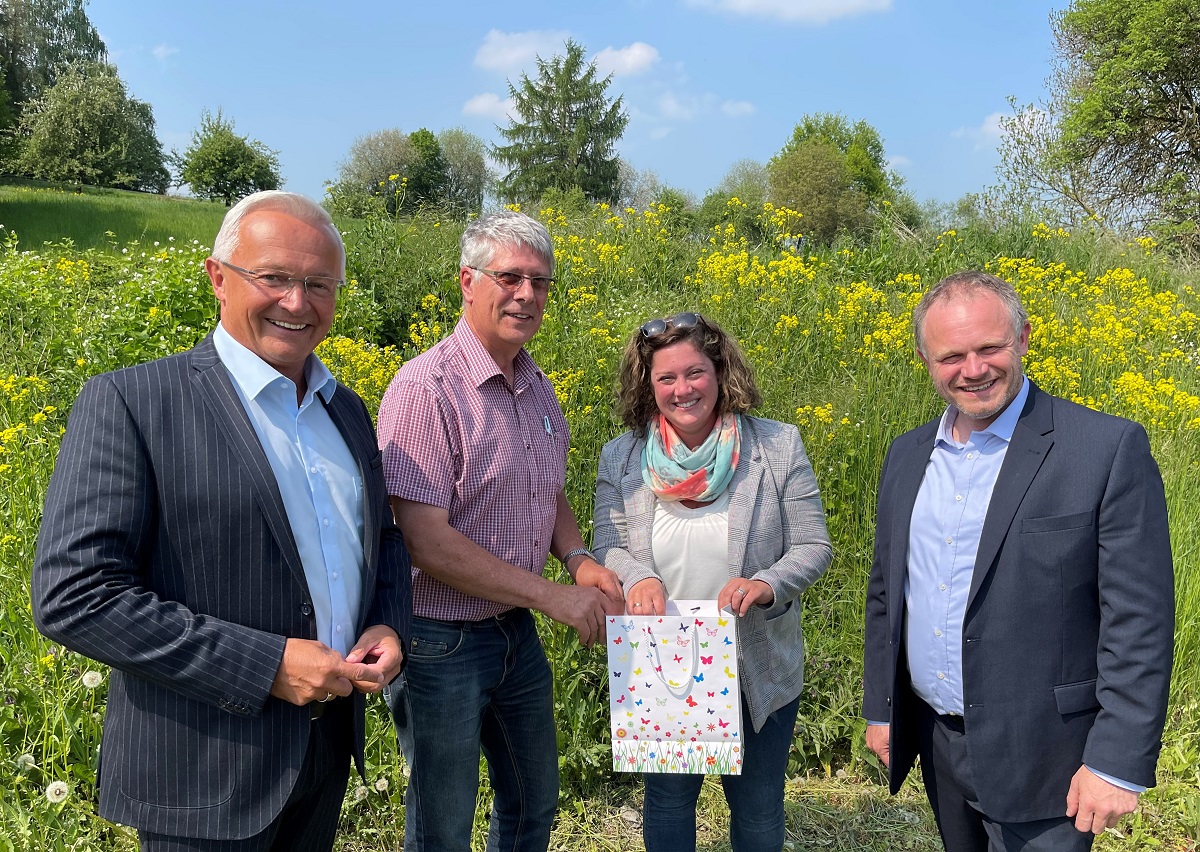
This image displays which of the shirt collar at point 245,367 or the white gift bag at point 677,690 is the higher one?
the shirt collar at point 245,367

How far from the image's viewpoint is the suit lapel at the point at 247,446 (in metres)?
1.45

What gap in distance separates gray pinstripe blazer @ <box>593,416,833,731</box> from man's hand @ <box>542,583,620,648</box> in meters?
0.11

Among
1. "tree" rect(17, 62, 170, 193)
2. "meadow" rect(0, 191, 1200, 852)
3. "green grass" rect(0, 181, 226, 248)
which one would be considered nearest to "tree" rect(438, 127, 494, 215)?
"tree" rect(17, 62, 170, 193)

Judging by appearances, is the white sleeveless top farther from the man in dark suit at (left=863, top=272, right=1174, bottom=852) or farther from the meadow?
the meadow

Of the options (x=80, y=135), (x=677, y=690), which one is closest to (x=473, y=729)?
(x=677, y=690)

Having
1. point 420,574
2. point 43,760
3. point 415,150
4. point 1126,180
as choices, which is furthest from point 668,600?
point 415,150

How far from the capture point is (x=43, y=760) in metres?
2.59

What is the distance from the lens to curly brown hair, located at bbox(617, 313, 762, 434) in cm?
222

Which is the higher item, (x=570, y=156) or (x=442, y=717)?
(x=570, y=156)

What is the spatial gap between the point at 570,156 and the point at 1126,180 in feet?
96.3

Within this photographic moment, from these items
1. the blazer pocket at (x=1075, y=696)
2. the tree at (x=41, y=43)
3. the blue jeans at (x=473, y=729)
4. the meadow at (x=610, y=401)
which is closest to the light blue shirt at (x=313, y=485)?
Answer: the blue jeans at (x=473, y=729)

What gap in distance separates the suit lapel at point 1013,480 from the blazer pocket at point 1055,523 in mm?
34

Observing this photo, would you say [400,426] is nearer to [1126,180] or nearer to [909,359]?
[909,359]

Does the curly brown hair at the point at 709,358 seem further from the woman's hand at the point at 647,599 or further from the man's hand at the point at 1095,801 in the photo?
the man's hand at the point at 1095,801
